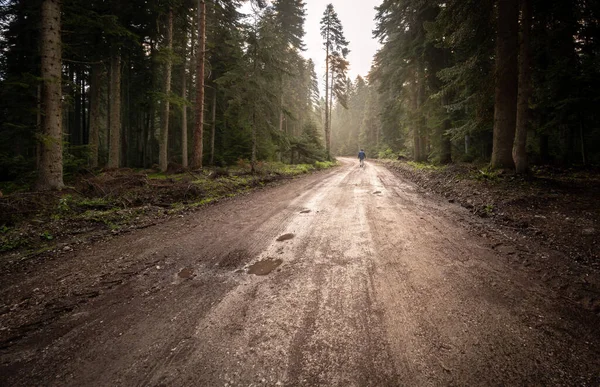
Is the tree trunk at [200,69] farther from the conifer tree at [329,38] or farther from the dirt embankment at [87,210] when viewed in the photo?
the conifer tree at [329,38]

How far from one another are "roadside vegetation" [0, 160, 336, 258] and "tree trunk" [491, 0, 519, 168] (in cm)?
984

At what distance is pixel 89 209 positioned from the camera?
6023mm

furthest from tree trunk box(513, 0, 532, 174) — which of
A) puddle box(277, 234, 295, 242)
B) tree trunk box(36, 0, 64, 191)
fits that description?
tree trunk box(36, 0, 64, 191)

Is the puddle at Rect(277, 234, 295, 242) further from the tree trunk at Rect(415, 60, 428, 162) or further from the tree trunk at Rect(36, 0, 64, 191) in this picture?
the tree trunk at Rect(415, 60, 428, 162)

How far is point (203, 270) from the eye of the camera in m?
3.33

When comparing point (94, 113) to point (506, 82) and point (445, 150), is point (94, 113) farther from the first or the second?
point (445, 150)

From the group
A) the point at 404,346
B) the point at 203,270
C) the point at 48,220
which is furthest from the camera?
the point at 48,220

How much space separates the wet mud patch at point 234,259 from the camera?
346 centimetres

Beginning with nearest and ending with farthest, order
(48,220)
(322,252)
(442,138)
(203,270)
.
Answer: (203,270), (322,252), (48,220), (442,138)

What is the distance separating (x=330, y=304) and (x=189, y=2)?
18059 mm

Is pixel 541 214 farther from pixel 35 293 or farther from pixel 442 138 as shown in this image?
pixel 442 138

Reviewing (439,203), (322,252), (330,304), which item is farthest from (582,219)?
(330,304)

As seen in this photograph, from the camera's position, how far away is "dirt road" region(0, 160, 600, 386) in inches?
68.4

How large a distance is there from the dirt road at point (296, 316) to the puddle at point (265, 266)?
0.03 m
